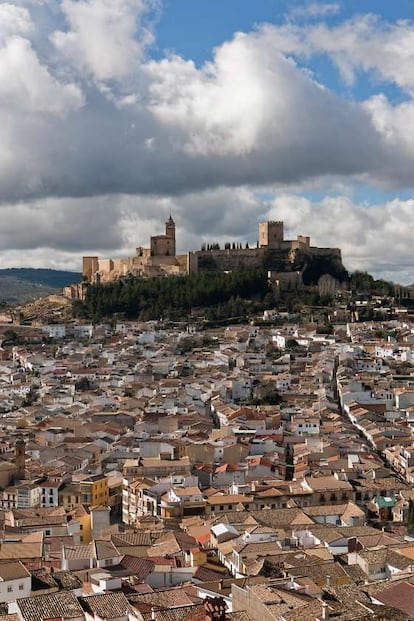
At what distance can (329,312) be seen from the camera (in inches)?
2132

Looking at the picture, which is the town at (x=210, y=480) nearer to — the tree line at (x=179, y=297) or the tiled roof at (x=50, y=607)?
the tiled roof at (x=50, y=607)

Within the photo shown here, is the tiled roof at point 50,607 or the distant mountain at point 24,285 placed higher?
the distant mountain at point 24,285

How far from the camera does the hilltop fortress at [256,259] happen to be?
6283 cm

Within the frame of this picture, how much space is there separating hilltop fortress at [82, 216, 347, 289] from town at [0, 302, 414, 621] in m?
15.6

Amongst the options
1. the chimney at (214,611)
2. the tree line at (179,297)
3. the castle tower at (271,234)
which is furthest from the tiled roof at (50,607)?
the castle tower at (271,234)

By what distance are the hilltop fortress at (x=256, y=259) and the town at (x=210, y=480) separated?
15.6 meters

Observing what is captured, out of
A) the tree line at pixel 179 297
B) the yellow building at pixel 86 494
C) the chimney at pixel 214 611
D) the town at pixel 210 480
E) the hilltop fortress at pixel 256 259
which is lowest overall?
the yellow building at pixel 86 494

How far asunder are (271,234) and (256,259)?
8.24 feet

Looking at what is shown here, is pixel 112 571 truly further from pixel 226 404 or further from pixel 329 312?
pixel 329 312

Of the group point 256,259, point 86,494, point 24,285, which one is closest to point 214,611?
point 86,494

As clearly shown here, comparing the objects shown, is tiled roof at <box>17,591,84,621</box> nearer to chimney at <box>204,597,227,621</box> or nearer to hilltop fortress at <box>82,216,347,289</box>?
chimney at <box>204,597,227,621</box>

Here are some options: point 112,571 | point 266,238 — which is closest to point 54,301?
point 266,238

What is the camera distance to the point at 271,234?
6531 cm

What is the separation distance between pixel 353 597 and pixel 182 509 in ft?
27.7
